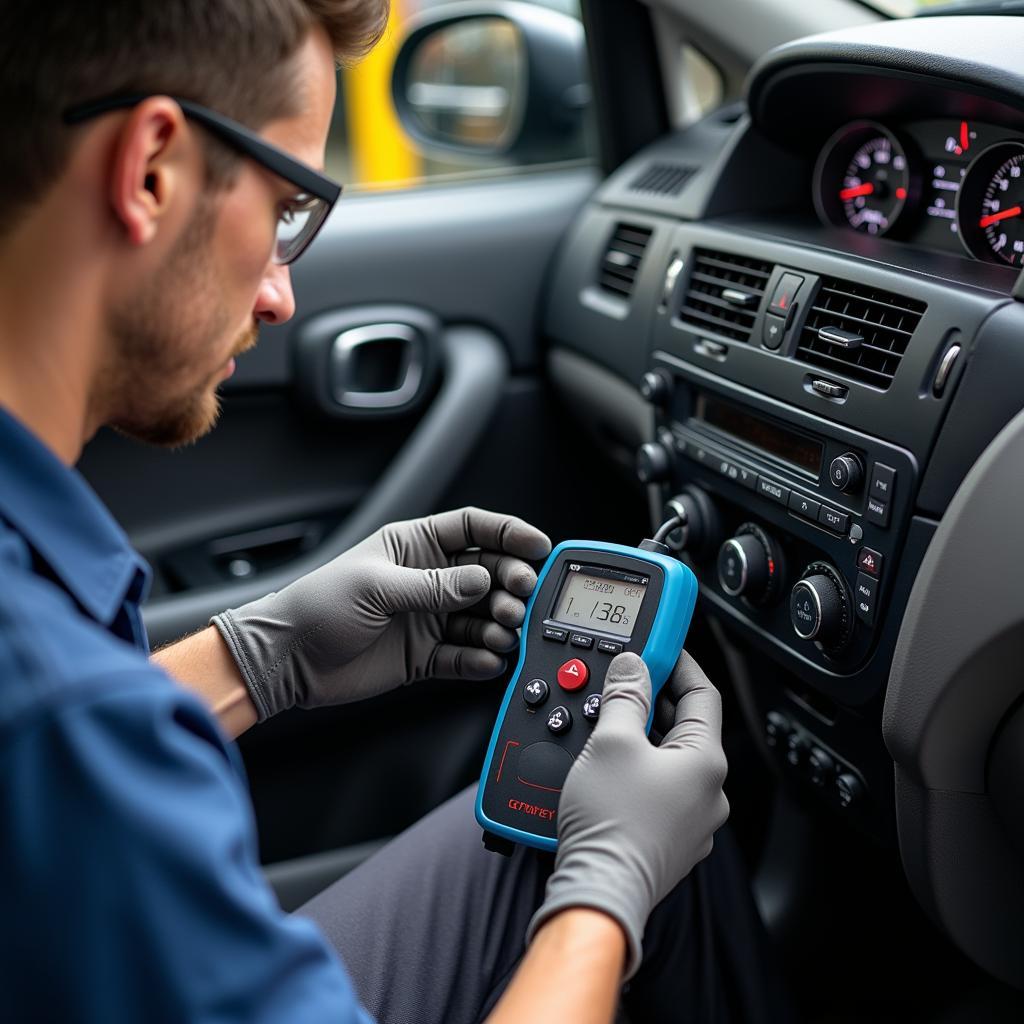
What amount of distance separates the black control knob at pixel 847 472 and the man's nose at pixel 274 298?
566 millimetres

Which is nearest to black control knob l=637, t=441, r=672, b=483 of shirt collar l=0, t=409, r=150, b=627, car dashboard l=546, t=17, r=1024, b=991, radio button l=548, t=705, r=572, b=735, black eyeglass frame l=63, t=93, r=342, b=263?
car dashboard l=546, t=17, r=1024, b=991

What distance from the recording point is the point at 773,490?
1.34 meters

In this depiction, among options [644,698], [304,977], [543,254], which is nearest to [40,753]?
[304,977]

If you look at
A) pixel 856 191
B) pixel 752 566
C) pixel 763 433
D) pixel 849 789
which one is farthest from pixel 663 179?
pixel 849 789

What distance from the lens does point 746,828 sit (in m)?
1.94

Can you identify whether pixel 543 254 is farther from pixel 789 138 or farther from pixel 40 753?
pixel 40 753

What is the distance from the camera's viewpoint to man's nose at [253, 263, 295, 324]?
98 cm

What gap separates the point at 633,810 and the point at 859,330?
1.94 feet

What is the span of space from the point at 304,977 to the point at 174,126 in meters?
0.53

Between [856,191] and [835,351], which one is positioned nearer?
[835,351]

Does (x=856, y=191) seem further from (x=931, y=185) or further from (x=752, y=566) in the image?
(x=752, y=566)

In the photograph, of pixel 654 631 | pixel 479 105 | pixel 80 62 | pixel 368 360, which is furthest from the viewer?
pixel 479 105

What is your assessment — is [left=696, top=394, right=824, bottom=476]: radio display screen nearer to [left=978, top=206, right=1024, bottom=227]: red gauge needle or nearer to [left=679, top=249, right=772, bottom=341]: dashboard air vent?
[left=679, top=249, right=772, bottom=341]: dashboard air vent

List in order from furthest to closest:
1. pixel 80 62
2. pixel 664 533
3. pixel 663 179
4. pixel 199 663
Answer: pixel 663 179 → pixel 664 533 → pixel 199 663 → pixel 80 62
